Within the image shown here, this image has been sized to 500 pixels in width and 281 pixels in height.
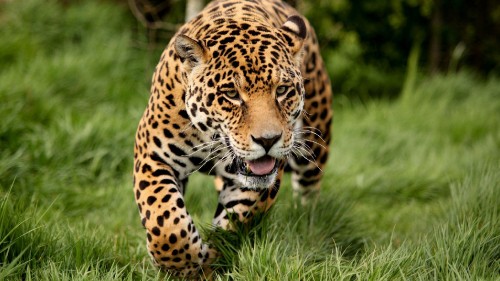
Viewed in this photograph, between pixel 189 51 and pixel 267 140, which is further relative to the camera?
pixel 189 51

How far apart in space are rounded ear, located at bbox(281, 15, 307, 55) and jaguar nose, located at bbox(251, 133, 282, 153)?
2.29ft

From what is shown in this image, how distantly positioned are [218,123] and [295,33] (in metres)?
0.80

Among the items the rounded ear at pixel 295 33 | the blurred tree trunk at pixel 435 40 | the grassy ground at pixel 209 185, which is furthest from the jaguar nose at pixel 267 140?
the blurred tree trunk at pixel 435 40

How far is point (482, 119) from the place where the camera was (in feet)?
27.9

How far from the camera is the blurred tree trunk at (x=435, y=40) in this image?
1032 cm

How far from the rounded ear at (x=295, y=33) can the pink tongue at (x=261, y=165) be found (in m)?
0.71

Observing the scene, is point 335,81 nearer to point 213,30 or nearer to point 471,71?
point 471,71

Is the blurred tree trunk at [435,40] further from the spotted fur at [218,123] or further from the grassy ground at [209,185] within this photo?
the spotted fur at [218,123]

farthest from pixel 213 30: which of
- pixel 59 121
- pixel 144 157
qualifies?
pixel 59 121

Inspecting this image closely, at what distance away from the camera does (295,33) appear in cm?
440

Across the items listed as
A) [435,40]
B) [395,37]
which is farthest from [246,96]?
[435,40]

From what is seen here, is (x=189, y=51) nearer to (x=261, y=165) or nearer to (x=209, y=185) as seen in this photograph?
(x=261, y=165)

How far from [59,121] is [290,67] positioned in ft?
10.0

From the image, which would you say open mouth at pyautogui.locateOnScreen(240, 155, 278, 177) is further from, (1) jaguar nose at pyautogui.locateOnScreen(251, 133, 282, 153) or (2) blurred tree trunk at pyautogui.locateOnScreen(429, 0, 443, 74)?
(2) blurred tree trunk at pyautogui.locateOnScreen(429, 0, 443, 74)
